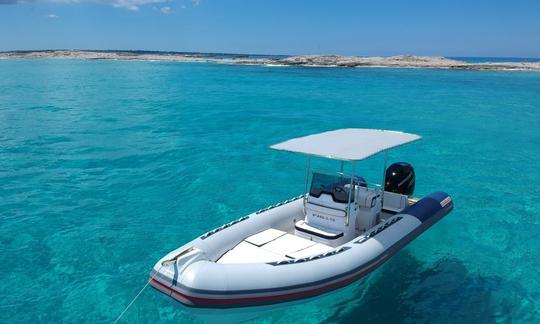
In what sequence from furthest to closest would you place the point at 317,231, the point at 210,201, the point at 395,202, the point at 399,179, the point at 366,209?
the point at 210,201
the point at 399,179
the point at 395,202
the point at 366,209
the point at 317,231

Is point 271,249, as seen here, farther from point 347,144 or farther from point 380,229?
point 347,144

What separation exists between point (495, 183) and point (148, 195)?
11161 mm

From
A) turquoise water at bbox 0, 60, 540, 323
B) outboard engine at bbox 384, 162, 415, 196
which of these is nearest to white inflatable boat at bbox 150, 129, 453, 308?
outboard engine at bbox 384, 162, 415, 196

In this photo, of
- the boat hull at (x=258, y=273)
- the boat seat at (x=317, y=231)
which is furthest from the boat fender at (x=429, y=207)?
the boat seat at (x=317, y=231)

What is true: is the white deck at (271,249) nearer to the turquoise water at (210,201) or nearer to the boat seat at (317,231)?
the boat seat at (317,231)

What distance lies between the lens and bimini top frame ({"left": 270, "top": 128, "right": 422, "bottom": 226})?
7391 millimetres

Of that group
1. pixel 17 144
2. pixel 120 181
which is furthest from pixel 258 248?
pixel 17 144

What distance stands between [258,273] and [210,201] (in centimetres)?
648

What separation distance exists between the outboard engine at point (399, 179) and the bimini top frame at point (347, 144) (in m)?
0.58

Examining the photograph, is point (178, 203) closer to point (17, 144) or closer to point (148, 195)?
point (148, 195)

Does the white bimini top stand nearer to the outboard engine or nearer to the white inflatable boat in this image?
the white inflatable boat

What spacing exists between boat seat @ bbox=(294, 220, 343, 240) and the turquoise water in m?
1.07

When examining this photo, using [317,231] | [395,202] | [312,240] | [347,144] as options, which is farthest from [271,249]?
[395,202]

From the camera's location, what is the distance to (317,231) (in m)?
7.78
